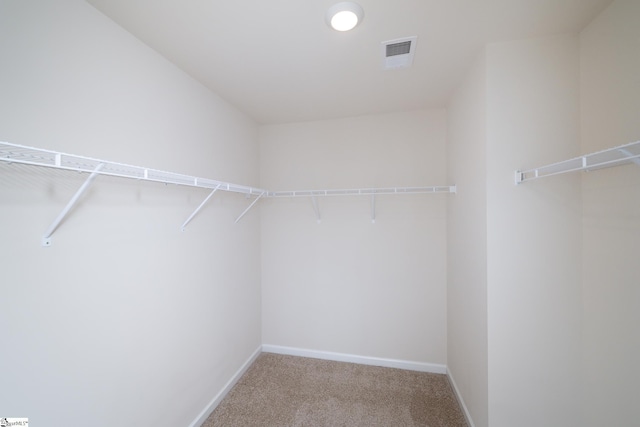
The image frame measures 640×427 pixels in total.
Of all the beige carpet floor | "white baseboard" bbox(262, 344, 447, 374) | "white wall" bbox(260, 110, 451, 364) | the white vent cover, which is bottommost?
the beige carpet floor

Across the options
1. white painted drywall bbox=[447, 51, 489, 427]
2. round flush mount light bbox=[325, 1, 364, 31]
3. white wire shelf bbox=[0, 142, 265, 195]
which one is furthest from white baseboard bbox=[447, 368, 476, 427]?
round flush mount light bbox=[325, 1, 364, 31]

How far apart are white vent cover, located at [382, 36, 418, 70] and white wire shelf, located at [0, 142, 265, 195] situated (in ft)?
4.49

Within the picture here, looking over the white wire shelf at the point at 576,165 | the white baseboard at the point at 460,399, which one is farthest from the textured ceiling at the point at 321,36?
the white baseboard at the point at 460,399

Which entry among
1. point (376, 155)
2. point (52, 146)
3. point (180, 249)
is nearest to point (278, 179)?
point (376, 155)

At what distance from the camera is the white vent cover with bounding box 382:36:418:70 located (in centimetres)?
143

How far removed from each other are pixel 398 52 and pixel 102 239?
198cm

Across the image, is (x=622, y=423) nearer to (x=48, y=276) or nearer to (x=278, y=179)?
(x=48, y=276)

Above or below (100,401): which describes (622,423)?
below

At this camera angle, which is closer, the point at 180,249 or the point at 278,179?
the point at 180,249

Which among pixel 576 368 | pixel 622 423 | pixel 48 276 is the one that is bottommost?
pixel 622 423

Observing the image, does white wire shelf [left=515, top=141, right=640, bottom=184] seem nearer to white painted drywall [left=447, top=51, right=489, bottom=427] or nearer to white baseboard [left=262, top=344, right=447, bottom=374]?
white painted drywall [left=447, top=51, right=489, bottom=427]

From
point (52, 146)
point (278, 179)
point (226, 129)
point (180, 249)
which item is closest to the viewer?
point (52, 146)

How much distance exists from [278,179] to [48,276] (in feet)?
6.59

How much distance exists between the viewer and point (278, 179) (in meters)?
2.78
